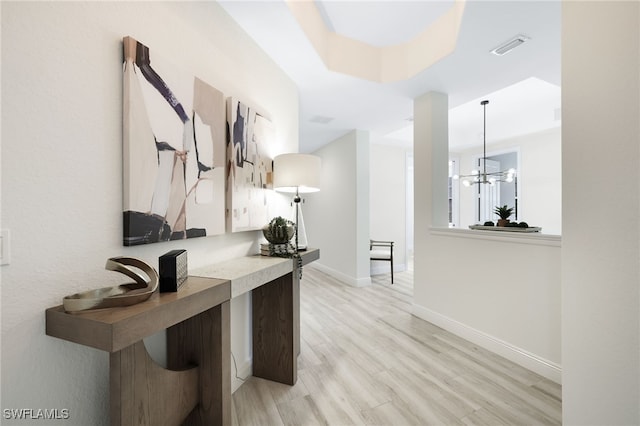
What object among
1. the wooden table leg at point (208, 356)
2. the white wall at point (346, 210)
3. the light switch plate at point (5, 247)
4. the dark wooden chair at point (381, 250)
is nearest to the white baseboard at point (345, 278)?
the white wall at point (346, 210)

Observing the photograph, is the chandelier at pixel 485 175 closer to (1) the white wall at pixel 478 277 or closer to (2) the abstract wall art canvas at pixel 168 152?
(1) the white wall at pixel 478 277

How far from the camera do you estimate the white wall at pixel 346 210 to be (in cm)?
449

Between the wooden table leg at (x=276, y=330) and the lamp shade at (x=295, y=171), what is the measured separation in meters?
0.68

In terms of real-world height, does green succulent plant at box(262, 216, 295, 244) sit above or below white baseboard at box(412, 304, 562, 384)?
above

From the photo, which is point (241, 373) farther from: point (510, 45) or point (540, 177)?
point (540, 177)

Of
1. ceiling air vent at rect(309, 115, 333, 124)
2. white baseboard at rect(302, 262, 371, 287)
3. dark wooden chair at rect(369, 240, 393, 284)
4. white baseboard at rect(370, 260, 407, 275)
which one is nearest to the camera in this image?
ceiling air vent at rect(309, 115, 333, 124)

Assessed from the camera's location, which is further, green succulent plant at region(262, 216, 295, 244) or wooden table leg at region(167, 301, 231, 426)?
green succulent plant at region(262, 216, 295, 244)

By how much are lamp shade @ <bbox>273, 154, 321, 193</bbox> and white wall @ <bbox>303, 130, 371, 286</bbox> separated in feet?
8.08

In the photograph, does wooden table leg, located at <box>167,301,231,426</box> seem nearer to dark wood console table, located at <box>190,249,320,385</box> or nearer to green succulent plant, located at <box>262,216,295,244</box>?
dark wood console table, located at <box>190,249,320,385</box>

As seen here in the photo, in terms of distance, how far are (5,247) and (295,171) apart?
150 centimetres

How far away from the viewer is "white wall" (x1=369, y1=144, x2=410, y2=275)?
18.1ft

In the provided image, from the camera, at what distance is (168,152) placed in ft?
4.36

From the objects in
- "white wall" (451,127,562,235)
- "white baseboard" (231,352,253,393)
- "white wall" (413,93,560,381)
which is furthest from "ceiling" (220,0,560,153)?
"white baseboard" (231,352,253,393)

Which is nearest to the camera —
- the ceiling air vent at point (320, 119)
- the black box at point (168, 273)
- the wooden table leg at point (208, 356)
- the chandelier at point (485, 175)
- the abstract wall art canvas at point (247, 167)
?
the black box at point (168, 273)
